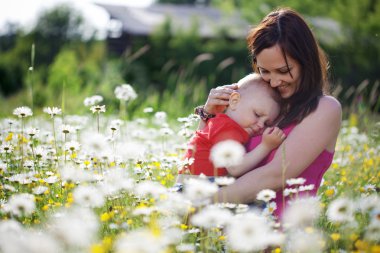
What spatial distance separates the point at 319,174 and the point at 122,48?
17223mm

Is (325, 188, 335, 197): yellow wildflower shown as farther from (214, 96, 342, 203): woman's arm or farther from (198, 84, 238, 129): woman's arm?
(198, 84, 238, 129): woman's arm

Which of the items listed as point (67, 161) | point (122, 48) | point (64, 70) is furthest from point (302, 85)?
point (122, 48)

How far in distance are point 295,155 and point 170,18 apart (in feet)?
42.2

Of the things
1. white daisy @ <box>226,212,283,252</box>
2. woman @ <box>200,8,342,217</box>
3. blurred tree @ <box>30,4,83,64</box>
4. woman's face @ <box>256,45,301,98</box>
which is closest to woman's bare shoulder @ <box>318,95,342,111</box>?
woman @ <box>200,8,342,217</box>

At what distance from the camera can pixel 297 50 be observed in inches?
105

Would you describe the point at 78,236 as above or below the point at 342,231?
above

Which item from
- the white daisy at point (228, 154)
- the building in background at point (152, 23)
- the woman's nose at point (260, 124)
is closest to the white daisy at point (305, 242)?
the white daisy at point (228, 154)

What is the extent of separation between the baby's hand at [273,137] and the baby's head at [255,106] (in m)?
0.14

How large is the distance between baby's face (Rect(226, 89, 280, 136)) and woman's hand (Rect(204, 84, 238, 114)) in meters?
0.08

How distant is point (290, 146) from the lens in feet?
8.34

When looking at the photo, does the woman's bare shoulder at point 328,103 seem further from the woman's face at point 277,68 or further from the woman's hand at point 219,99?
the woman's hand at point 219,99

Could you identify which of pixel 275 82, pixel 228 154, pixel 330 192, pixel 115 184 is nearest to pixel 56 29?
pixel 330 192

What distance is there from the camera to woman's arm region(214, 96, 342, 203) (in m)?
2.54

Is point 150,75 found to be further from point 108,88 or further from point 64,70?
point 108,88
